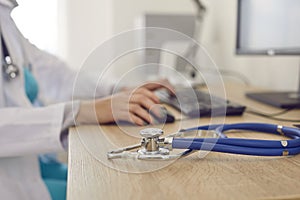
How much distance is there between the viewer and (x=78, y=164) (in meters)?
0.47

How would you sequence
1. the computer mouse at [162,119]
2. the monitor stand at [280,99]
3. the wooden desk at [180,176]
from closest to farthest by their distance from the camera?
the wooden desk at [180,176], the computer mouse at [162,119], the monitor stand at [280,99]

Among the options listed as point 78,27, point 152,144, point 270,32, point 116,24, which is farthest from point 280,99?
point 78,27

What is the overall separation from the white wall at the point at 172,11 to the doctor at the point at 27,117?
2.25 ft

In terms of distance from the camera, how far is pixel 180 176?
43 cm

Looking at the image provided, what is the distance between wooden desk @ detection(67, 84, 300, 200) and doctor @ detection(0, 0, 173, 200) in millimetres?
96

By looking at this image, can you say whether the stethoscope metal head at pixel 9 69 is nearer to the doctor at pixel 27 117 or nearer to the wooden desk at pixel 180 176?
the doctor at pixel 27 117

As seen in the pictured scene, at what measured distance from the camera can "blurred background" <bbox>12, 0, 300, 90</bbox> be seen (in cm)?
172

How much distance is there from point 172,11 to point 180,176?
74.9 inches

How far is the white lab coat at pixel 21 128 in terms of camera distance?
A: 2.07ft

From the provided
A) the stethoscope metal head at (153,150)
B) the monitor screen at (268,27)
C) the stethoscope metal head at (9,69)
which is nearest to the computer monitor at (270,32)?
the monitor screen at (268,27)

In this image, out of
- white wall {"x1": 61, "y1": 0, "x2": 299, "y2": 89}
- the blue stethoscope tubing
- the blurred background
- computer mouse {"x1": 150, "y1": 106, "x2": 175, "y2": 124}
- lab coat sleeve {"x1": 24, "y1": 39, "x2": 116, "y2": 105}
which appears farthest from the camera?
the blurred background

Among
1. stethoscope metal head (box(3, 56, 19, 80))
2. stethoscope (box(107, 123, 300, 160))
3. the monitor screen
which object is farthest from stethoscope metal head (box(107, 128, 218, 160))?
the monitor screen

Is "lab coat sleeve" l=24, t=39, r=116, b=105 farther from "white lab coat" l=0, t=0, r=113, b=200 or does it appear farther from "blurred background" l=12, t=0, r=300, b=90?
"blurred background" l=12, t=0, r=300, b=90

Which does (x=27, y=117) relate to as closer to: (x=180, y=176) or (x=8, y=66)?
(x=8, y=66)
